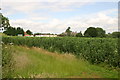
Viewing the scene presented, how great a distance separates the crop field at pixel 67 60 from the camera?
720cm

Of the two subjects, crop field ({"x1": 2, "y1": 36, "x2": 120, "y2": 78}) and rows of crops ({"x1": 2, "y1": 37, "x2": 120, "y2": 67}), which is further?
rows of crops ({"x1": 2, "y1": 37, "x2": 120, "y2": 67})

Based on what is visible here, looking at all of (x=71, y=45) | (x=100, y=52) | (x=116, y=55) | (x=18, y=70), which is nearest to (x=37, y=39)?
(x=71, y=45)

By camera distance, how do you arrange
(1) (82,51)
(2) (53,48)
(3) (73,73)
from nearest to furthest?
(3) (73,73), (1) (82,51), (2) (53,48)

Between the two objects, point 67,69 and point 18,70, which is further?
point 67,69

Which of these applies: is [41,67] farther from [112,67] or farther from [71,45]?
[71,45]

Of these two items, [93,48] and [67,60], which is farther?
[93,48]

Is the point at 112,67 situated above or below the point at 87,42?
below

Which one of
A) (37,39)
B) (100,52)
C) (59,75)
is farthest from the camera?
(37,39)

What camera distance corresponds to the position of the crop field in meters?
7.20

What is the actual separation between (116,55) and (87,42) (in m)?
3.28

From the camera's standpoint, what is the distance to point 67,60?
10320mm

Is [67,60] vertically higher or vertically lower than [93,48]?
lower

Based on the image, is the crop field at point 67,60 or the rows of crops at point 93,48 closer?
the crop field at point 67,60

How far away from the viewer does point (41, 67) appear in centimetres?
805
